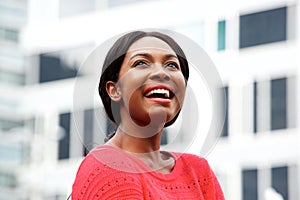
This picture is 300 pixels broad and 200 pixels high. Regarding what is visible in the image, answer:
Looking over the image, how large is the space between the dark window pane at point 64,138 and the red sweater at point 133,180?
2147 cm

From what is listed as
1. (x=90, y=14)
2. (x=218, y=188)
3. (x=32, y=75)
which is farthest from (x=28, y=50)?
(x=218, y=188)

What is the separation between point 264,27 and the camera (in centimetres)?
2027

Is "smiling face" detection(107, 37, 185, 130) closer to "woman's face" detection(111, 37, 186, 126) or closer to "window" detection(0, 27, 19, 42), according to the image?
"woman's face" detection(111, 37, 186, 126)

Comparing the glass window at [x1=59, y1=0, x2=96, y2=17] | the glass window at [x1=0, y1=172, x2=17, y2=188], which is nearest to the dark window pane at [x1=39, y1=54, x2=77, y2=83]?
the glass window at [x1=59, y1=0, x2=96, y2=17]

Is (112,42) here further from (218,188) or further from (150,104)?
(218,188)

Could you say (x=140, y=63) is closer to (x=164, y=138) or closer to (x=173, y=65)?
(x=173, y=65)

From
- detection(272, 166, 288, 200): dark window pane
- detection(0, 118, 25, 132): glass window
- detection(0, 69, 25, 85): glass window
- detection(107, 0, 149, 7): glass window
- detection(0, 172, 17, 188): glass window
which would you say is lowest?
detection(0, 172, 17, 188): glass window

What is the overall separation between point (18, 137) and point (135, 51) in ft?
98.7

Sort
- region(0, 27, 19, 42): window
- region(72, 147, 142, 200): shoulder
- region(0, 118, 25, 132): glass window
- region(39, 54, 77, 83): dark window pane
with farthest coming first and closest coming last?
region(0, 118, 25, 132): glass window → region(0, 27, 19, 42): window → region(39, 54, 77, 83): dark window pane → region(72, 147, 142, 200): shoulder

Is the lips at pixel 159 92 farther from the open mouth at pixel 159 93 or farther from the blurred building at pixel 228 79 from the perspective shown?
the blurred building at pixel 228 79

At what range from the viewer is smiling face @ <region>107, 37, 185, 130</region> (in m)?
1.88

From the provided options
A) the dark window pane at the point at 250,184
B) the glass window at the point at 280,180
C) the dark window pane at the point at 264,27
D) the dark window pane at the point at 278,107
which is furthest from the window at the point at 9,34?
the glass window at the point at 280,180

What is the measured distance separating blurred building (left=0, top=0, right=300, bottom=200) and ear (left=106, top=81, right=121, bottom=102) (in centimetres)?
1326

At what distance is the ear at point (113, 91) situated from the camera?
6.37ft
